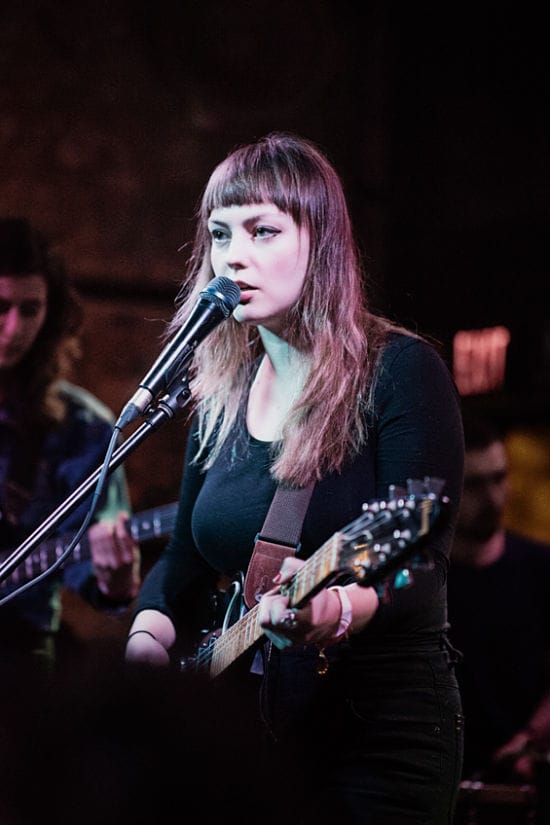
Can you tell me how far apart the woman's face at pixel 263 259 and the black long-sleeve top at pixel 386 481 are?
0.23 metres

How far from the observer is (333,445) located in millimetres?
1971

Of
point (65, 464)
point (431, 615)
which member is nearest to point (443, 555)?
point (431, 615)

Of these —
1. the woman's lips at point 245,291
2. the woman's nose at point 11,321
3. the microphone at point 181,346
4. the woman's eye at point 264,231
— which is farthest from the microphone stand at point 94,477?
the woman's nose at point 11,321

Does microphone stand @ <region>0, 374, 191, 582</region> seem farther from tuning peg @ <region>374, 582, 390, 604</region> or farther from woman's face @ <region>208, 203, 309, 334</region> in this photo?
tuning peg @ <region>374, 582, 390, 604</region>

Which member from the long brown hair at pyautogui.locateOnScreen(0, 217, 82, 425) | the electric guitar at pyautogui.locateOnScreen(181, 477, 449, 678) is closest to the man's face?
the long brown hair at pyautogui.locateOnScreen(0, 217, 82, 425)

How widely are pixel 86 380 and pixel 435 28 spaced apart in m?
2.81

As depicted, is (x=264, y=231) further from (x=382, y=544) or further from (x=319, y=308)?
(x=382, y=544)

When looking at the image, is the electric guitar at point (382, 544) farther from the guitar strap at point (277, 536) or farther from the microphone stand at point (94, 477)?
the microphone stand at point (94, 477)

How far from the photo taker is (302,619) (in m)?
1.64

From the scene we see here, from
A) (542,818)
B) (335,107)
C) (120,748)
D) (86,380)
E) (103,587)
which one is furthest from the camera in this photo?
(335,107)

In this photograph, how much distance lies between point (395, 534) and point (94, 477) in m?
0.62

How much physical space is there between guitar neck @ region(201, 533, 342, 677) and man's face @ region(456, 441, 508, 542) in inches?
77.4

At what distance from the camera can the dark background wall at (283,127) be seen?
16.8 feet

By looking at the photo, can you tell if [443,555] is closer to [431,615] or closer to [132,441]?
[431,615]
